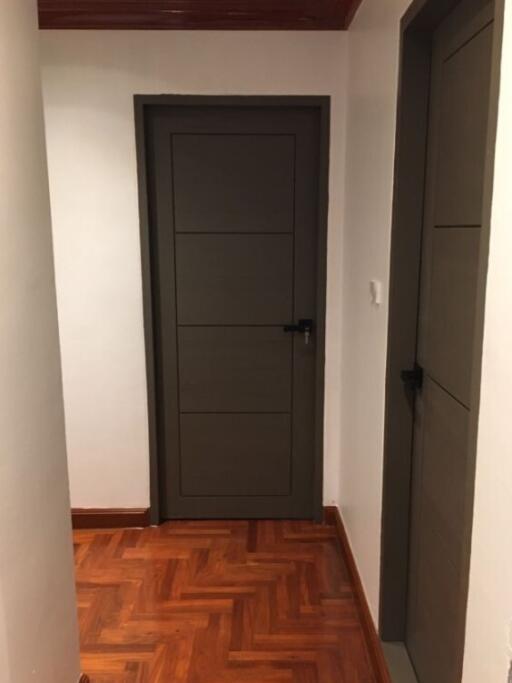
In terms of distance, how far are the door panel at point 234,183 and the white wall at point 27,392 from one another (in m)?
1.34

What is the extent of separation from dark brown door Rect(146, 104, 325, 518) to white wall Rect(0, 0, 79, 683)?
1344 millimetres

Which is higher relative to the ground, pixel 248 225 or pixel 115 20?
pixel 115 20

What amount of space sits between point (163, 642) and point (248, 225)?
74.9 inches

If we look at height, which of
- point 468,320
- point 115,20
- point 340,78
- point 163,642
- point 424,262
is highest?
point 115,20

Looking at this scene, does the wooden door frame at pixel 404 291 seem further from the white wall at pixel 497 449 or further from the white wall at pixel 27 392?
the white wall at pixel 27 392

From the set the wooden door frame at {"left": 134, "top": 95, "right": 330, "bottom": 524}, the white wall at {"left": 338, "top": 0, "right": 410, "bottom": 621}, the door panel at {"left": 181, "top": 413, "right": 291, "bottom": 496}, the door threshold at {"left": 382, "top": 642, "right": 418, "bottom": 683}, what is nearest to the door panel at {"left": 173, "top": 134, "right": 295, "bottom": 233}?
the wooden door frame at {"left": 134, "top": 95, "right": 330, "bottom": 524}

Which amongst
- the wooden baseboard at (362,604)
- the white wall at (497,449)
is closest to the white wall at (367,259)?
the wooden baseboard at (362,604)

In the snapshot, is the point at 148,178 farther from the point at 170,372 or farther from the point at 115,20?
the point at 170,372

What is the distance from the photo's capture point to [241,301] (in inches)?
120

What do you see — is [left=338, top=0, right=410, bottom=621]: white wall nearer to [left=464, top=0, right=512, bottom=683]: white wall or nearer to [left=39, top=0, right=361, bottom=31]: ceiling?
[left=39, top=0, right=361, bottom=31]: ceiling

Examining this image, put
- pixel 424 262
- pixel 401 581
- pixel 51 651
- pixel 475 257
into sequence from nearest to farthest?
pixel 475 257 → pixel 51 651 → pixel 424 262 → pixel 401 581

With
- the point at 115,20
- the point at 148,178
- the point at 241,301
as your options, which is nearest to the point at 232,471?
the point at 241,301

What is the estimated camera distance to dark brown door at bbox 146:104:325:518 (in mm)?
2906

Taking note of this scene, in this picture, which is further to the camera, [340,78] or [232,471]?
[232,471]
